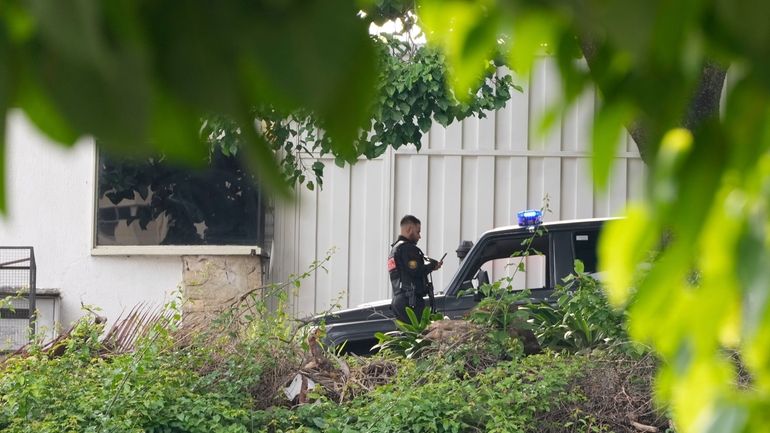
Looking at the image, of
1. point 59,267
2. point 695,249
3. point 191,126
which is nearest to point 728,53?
point 695,249

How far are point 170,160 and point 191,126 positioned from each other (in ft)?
0.19

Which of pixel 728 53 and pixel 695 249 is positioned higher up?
pixel 728 53

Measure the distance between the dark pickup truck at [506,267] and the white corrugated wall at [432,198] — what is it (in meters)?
5.29

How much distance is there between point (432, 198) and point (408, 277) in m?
5.64

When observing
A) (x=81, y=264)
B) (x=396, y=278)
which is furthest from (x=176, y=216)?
(x=396, y=278)

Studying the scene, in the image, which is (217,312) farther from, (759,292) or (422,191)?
(422,191)

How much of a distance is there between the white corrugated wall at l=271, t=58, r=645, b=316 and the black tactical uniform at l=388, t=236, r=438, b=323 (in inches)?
196

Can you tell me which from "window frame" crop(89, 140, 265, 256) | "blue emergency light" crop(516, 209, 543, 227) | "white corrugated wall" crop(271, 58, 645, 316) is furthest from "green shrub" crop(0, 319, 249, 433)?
"white corrugated wall" crop(271, 58, 645, 316)

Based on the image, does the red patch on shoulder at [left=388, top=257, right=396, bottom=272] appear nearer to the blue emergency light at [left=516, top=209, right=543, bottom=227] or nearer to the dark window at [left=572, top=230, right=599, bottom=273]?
the blue emergency light at [left=516, top=209, right=543, bottom=227]

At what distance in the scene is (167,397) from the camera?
19.5 ft

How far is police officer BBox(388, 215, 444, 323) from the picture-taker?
359 inches

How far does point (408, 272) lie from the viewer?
372 inches

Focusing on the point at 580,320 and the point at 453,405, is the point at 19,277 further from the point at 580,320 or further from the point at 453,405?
the point at 453,405

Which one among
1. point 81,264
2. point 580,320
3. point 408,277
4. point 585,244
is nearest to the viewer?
point 580,320
